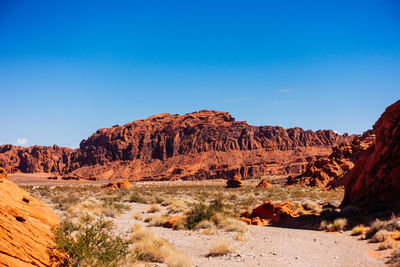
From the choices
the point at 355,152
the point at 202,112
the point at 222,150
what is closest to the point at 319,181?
the point at 355,152

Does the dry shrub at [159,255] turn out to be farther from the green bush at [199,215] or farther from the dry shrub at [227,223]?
the green bush at [199,215]

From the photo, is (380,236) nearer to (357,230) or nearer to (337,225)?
(357,230)

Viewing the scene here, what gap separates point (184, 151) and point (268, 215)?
97560mm

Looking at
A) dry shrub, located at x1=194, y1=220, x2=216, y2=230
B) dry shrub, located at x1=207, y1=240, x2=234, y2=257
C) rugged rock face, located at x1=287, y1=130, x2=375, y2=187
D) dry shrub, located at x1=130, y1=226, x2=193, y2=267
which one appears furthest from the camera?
rugged rock face, located at x1=287, y1=130, x2=375, y2=187

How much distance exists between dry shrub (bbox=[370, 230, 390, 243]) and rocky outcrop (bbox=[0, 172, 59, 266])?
942 centimetres

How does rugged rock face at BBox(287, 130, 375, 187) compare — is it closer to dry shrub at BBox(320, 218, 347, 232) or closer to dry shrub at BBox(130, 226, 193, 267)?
dry shrub at BBox(320, 218, 347, 232)

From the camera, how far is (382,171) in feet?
41.4

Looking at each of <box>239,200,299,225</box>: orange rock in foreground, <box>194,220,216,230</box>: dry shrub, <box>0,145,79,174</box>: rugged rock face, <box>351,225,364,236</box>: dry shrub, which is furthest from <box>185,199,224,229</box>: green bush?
<box>0,145,79,174</box>: rugged rock face

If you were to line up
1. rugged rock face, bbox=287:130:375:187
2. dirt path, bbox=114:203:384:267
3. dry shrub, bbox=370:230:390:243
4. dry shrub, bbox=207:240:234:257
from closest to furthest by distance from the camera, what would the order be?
1. dirt path, bbox=114:203:384:267
2. dry shrub, bbox=207:240:234:257
3. dry shrub, bbox=370:230:390:243
4. rugged rock face, bbox=287:130:375:187

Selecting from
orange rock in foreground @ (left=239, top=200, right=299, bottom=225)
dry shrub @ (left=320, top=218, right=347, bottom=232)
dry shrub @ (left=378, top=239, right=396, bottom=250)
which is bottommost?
orange rock in foreground @ (left=239, top=200, right=299, bottom=225)

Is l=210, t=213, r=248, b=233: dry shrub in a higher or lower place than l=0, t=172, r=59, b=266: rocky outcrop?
lower

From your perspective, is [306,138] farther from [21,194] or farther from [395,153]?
[21,194]

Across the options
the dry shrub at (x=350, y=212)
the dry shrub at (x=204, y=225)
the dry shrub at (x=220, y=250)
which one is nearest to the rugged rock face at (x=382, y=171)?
the dry shrub at (x=350, y=212)

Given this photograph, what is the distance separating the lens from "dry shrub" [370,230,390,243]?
28.0 feet
